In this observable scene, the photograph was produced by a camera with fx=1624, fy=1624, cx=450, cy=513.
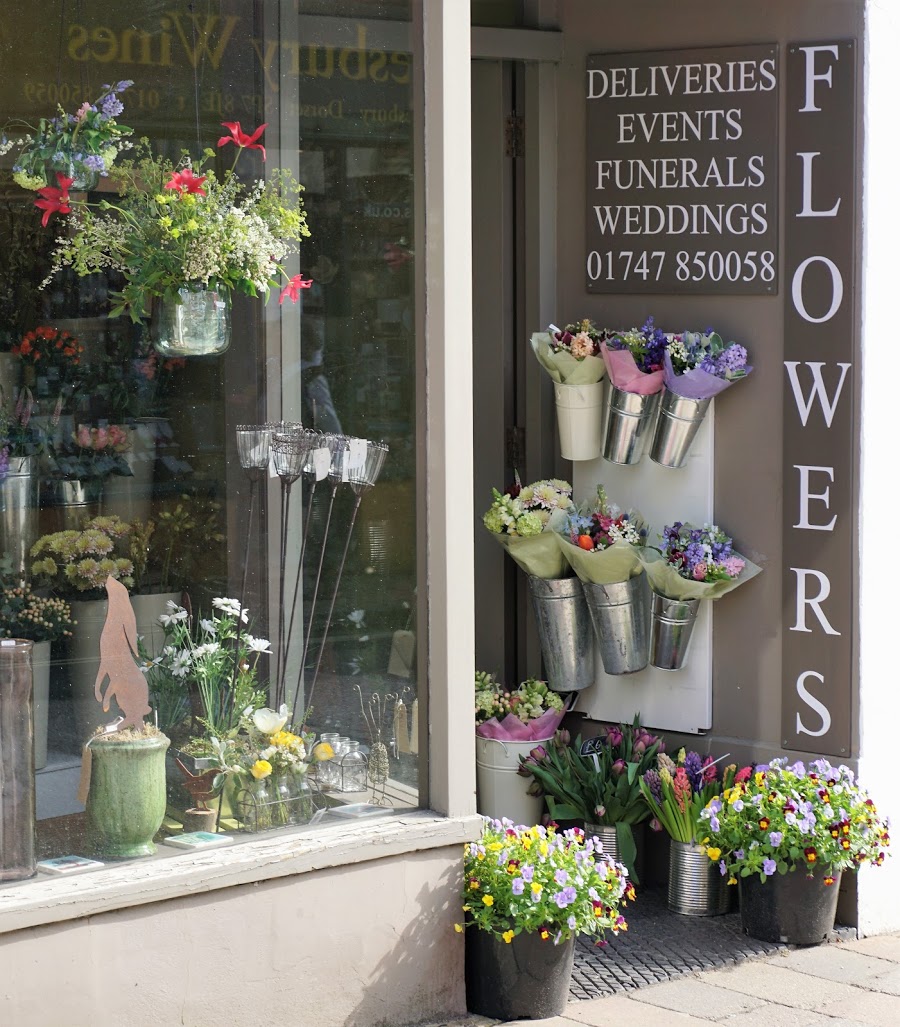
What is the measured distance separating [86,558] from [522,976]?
1.62 metres

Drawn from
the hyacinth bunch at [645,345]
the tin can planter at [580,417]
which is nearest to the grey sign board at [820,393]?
the hyacinth bunch at [645,345]

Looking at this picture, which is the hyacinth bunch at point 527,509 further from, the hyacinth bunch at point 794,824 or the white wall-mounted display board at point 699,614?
the hyacinth bunch at point 794,824

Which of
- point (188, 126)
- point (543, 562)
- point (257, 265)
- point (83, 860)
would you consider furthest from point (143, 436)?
point (543, 562)

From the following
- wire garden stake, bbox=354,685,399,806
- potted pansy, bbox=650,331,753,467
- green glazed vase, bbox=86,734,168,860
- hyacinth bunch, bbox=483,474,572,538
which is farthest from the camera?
hyacinth bunch, bbox=483,474,572,538

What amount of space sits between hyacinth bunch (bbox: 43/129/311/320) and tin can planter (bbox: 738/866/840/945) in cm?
239

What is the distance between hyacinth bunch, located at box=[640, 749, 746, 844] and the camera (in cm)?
519

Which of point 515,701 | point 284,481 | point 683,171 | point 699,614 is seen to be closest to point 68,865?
point 284,481

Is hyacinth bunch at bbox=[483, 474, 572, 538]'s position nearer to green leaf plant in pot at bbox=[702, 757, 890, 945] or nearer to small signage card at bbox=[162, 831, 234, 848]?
green leaf plant in pot at bbox=[702, 757, 890, 945]

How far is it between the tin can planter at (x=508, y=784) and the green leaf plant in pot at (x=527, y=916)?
0.99 m

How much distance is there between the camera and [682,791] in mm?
5184

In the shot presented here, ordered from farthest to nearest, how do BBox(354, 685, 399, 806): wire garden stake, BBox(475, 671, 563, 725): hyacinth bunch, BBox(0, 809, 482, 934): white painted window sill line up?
1. BBox(475, 671, 563, 725): hyacinth bunch
2. BBox(354, 685, 399, 806): wire garden stake
3. BBox(0, 809, 482, 934): white painted window sill

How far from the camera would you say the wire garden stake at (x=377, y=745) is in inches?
174

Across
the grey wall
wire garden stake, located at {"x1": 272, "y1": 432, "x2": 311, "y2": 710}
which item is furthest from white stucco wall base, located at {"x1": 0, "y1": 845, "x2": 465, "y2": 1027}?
the grey wall

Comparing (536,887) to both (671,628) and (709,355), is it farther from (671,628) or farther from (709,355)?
(709,355)
